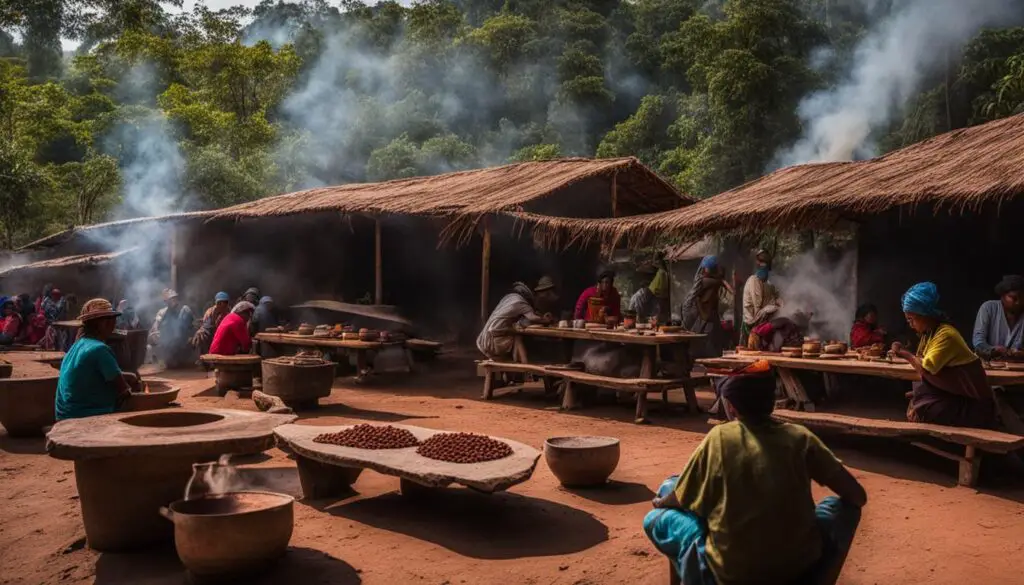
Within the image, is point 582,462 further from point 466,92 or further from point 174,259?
point 466,92

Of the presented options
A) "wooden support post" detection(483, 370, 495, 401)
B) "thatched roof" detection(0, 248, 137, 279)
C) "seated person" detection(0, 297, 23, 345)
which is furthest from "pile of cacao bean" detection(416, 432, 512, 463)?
"thatched roof" detection(0, 248, 137, 279)

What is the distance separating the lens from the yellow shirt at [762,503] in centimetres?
290

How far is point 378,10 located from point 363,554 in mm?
50586

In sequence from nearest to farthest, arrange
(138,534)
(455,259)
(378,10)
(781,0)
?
1. (138,534)
2. (455,259)
3. (781,0)
4. (378,10)

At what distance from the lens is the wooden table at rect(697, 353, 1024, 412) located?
19.6 feet

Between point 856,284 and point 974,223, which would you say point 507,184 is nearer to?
point 856,284

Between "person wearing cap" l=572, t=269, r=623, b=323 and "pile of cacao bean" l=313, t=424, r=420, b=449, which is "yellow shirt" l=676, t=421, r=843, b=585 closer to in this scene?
"pile of cacao bean" l=313, t=424, r=420, b=449

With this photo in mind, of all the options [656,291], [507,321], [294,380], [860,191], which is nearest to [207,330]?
[294,380]

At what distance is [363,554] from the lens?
Answer: 4414 mm

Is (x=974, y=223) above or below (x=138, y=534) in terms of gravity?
above

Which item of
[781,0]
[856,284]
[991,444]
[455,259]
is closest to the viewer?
[991,444]

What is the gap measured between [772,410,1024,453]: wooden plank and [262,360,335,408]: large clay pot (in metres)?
5.04


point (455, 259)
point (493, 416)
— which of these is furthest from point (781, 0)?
point (493, 416)

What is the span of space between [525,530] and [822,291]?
32.2 feet
